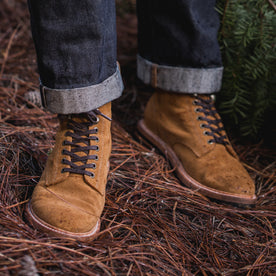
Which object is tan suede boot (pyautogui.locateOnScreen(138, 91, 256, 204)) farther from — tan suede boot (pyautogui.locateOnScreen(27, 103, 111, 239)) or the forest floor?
tan suede boot (pyautogui.locateOnScreen(27, 103, 111, 239))

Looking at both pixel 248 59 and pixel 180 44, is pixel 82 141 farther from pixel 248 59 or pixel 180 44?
pixel 248 59

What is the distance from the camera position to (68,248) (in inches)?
32.6

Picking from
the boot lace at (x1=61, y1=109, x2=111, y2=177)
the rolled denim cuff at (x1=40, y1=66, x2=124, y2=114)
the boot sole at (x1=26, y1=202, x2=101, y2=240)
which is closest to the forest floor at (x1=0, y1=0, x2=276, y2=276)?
the boot sole at (x1=26, y1=202, x2=101, y2=240)

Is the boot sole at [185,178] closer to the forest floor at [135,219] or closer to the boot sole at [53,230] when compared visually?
the forest floor at [135,219]

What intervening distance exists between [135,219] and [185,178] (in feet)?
1.17

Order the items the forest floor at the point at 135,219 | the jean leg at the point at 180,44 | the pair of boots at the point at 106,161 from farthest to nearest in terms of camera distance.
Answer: the jean leg at the point at 180,44
the pair of boots at the point at 106,161
the forest floor at the point at 135,219

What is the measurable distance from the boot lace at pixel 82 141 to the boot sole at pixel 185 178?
1.41 feet

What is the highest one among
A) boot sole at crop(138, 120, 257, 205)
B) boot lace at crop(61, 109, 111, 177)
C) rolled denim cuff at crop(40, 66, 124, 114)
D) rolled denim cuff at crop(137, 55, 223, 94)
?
rolled denim cuff at crop(40, 66, 124, 114)

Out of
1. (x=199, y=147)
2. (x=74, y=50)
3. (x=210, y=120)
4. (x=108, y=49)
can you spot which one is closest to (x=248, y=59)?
Answer: (x=210, y=120)

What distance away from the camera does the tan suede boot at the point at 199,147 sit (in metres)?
1.21

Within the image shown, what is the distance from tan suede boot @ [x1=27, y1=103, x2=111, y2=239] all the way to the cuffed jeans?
9 centimetres

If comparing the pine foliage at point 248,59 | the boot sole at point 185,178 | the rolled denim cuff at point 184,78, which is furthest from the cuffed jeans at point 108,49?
the boot sole at point 185,178

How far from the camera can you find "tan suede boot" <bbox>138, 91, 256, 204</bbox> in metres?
1.21

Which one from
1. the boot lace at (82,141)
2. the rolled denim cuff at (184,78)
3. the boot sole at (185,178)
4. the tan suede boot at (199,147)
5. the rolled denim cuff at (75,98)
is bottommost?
the boot sole at (185,178)
